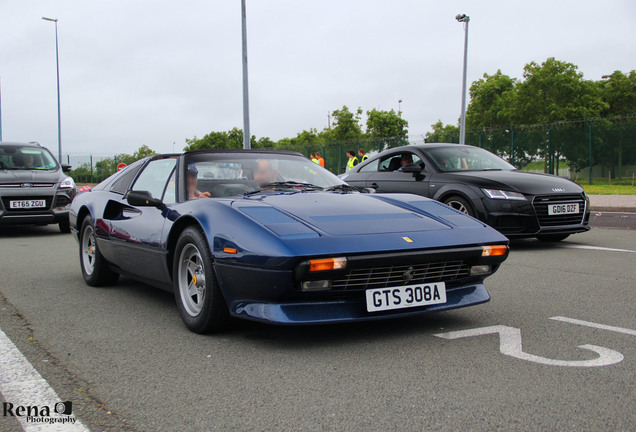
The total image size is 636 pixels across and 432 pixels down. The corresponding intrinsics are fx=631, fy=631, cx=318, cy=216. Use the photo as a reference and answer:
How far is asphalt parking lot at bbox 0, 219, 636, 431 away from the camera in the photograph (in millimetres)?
2410

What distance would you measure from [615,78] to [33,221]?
48330mm

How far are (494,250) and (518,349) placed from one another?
0.69 metres

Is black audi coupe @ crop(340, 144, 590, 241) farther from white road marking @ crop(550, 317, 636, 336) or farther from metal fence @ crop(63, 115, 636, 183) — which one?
metal fence @ crop(63, 115, 636, 183)

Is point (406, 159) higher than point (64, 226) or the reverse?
higher

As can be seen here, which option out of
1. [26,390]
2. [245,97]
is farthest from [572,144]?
[26,390]

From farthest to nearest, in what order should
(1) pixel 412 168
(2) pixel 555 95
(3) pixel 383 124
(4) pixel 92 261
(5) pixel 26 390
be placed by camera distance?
(3) pixel 383 124 → (2) pixel 555 95 → (1) pixel 412 168 → (4) pixel 92 261 → (5) pixel 26 390

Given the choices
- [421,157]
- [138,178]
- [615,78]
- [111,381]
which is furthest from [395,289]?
[615,78]

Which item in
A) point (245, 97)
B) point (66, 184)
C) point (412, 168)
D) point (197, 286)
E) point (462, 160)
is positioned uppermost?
point (245, 97)

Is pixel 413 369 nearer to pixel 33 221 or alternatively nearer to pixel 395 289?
pixel 395 289

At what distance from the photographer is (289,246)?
10.6 feet

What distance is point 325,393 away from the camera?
2680 mm

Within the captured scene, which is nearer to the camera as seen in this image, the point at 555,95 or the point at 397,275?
the point at 397,275

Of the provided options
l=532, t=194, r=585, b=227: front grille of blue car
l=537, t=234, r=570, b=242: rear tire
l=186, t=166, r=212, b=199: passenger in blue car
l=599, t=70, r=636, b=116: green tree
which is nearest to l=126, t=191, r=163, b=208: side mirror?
l=186, t=166, r=212, b=199: passenger in blue car

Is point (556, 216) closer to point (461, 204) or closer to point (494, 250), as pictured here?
point (461, 204)
